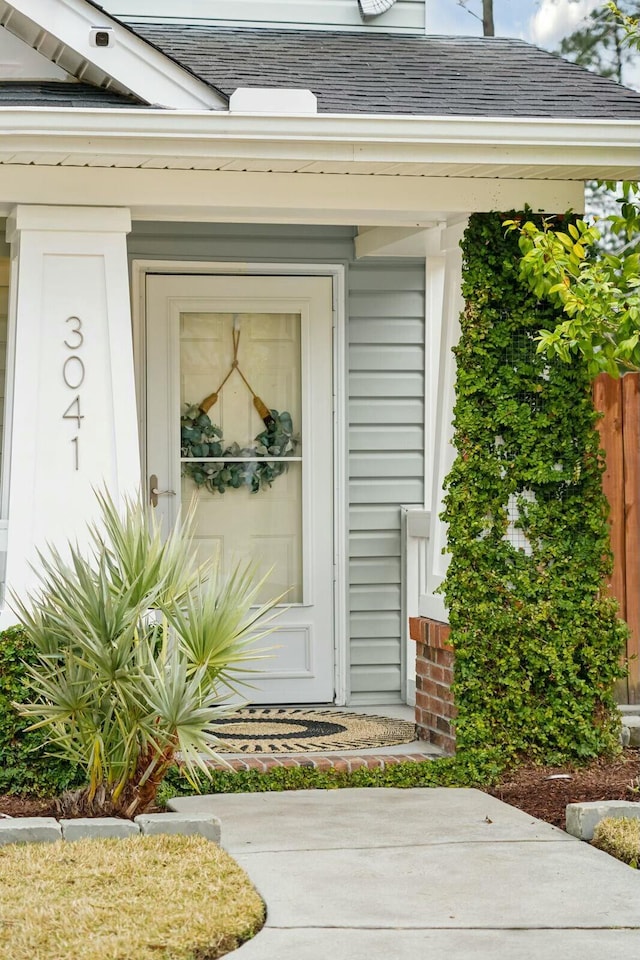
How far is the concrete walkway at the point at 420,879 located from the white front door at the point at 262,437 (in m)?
1.97

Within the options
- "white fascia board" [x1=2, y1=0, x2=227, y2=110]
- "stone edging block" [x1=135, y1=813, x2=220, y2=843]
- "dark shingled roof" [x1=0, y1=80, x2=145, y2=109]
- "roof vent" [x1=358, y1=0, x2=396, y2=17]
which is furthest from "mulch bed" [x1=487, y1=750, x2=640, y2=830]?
"roof vent" [x1=358, y1=0, x2=396, y2=17]

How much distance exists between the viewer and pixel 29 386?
18.7 feet

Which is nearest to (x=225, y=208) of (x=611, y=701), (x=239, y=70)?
(x=239, y=70)

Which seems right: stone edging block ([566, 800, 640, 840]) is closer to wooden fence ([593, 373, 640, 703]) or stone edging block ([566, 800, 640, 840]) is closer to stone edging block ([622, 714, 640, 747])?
stone edging block ([622, 714, 640, 747])

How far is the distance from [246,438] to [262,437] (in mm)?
97

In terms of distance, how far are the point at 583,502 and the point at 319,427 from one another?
6.66 ft

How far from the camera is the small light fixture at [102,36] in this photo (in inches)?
220

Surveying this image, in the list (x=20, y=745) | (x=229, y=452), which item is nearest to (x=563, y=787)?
(x=20, y=745)

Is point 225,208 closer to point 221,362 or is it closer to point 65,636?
point 221,362

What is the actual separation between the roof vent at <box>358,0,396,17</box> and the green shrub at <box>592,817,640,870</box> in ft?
16.4

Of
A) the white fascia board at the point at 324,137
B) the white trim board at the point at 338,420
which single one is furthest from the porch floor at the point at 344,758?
the white fascia board at the point at 324,137

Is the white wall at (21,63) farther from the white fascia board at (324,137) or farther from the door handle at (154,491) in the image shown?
the door handle at (154,491)

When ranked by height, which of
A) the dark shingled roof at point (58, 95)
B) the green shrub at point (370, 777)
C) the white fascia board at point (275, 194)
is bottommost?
the green shrub at point (370, 777)

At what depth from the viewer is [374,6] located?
7637 mm
